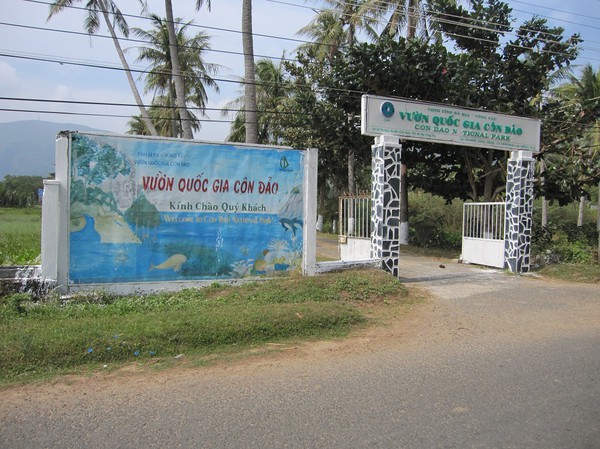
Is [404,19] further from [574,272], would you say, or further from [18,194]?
[18,194]

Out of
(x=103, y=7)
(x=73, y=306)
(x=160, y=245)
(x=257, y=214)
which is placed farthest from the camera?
(x=103, y=7)

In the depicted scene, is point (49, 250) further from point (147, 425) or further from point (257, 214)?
point (147, 425)

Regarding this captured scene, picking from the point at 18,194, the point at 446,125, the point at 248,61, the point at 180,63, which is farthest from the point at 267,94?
the point at 18,194

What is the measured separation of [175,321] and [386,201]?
19.6 feet

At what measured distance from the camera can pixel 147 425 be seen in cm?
405

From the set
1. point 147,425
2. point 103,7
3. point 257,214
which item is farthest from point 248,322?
point 103,7

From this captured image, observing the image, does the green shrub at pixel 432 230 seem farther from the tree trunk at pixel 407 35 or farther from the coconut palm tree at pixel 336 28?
the coconut palm tree at pixel 336 28

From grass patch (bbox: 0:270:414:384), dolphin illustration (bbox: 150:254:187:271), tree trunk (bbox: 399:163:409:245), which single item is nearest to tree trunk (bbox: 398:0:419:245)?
tree trunk (bbox: 399:163:409:245)

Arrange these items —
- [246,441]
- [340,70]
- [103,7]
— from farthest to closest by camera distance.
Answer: [103,7]
[340,70]
[246,441]

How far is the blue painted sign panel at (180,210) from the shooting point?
328 inches

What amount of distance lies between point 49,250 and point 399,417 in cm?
627

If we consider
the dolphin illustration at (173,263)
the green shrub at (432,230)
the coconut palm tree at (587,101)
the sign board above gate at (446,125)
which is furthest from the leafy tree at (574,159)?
the dolphin illustration at (173,263)

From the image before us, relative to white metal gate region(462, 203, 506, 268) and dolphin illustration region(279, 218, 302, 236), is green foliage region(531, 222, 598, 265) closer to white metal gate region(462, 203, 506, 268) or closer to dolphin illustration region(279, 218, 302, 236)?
white metal gate region(462, 203, 506, 268)

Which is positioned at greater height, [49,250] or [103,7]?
[103,7]
